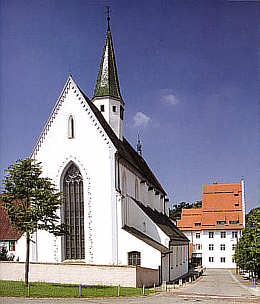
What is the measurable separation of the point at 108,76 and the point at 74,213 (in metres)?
15.3

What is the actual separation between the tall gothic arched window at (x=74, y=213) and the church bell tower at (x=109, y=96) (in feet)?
26.5

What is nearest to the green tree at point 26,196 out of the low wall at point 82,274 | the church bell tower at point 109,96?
the low wall at point 82,274

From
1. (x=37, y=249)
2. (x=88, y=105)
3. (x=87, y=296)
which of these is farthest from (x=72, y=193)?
(x=87, y=296)

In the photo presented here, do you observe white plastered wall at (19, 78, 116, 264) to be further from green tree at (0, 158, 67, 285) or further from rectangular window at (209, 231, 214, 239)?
rectangular window at (209, 231, 214, 239)

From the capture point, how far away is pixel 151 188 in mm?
49250

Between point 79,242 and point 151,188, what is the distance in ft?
57.5

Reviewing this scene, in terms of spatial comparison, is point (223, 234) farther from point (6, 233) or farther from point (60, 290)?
point (60, 290)

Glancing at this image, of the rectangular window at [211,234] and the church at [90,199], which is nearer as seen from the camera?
the church at [90,199]

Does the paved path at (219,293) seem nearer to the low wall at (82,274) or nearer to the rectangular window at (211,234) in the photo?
the low wall at (82,274)

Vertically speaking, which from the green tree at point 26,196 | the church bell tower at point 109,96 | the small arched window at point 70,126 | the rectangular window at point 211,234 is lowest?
the rectangular window at point 211,234

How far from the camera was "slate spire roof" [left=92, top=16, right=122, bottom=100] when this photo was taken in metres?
41.1

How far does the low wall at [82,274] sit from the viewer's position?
26.8 metres

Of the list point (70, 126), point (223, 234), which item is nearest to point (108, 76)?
point (70, 126)

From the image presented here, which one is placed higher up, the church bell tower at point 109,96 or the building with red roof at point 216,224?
the church bell tower at point 109,96
